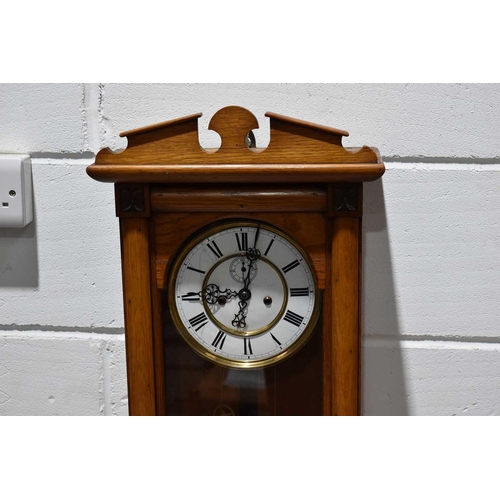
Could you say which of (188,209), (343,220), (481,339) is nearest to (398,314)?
(481,339)

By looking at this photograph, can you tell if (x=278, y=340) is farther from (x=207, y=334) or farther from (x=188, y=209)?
(x=188, y=209)

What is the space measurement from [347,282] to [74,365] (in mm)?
428

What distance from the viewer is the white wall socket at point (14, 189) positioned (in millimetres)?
917

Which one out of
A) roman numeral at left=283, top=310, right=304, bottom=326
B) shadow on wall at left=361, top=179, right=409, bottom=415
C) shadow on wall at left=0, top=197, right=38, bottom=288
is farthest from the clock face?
shadow on wall at left=0, top=197, right=38, bottom=288

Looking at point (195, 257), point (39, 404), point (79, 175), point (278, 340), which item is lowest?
point (39, 404)

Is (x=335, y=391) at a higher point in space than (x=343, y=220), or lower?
lower

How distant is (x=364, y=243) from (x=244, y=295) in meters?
0.20

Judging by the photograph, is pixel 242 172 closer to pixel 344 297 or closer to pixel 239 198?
pixel 239 198

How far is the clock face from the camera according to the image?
2.66 feet

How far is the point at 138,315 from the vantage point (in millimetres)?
809

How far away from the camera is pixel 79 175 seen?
94 centimetres

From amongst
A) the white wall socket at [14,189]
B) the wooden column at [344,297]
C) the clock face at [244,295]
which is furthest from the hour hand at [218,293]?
the white wall socket at [14,189]

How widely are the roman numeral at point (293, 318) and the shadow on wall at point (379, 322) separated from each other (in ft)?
0.52

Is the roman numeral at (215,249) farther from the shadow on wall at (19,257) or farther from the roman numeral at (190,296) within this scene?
the shadow on wall at (19,257)
